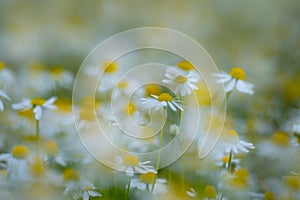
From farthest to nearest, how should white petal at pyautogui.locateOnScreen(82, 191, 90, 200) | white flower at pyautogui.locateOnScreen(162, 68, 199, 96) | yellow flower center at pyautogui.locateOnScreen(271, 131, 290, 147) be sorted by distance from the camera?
yellow flower center at pyautogui.locateOnScreen(271, 131, 290, 147) → white flower at pyautogui.locateOnScreen(162, 68, 199, 96) → white petal at pyautogui.locateOnScreen(82, 191, 90, 200)

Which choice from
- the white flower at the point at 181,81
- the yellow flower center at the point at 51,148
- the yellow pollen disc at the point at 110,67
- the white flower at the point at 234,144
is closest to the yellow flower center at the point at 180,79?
the white flower at the point at 181,81

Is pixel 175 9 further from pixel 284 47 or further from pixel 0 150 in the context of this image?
pixel 0 150

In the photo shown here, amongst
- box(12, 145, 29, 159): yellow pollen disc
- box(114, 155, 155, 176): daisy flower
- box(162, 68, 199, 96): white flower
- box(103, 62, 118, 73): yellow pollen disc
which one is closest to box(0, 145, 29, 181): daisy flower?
box(12, 145, 29, 159): yellow pollen disc

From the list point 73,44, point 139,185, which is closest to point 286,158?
point 139,185

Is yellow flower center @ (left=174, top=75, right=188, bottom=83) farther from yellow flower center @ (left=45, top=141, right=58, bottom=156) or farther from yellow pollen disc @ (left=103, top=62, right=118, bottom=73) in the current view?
yellow pollen disc @ (left=103, top=62, right=118, bottom=73)

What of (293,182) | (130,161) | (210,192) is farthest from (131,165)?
(293,182)
